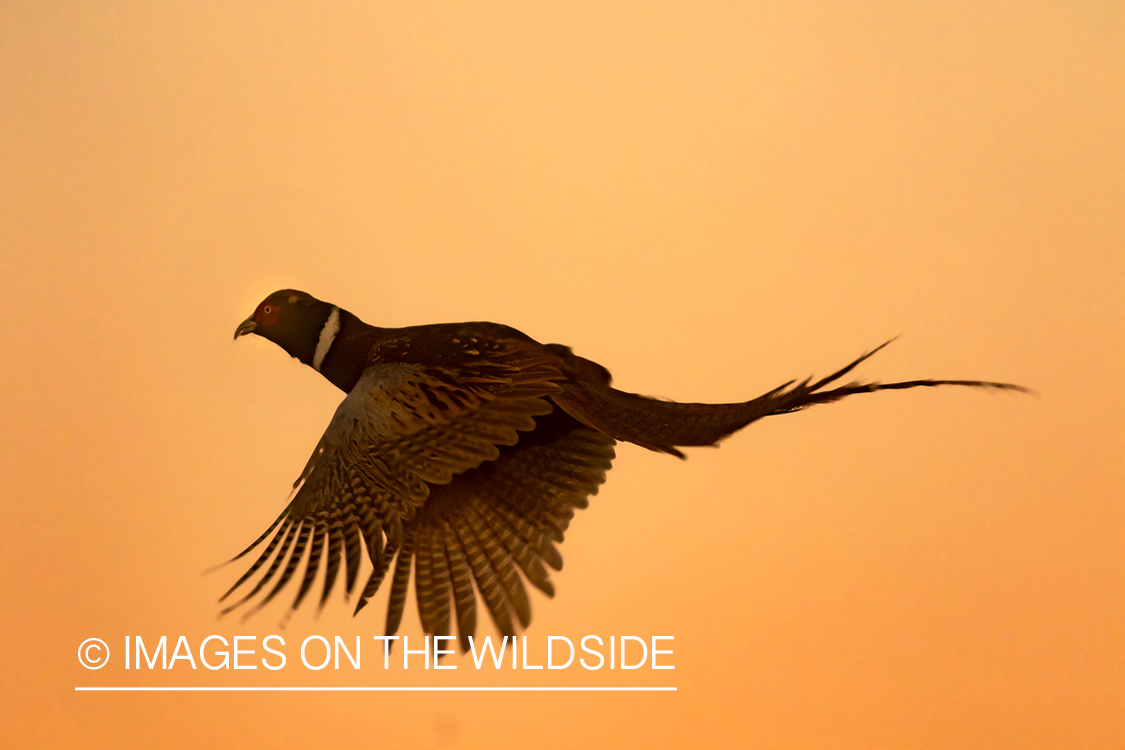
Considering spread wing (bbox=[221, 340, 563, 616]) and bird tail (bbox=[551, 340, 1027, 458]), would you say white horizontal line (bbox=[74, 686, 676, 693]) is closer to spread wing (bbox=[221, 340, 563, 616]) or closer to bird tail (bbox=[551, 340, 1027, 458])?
spread wing (bbox=[221, 340, 563, 616])

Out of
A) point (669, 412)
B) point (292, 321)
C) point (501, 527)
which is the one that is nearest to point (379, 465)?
point (501, 527)

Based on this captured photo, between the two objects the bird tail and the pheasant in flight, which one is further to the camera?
the bird tail

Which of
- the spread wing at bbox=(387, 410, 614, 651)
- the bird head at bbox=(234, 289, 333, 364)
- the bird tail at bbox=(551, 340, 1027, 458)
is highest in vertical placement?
the bird head at bbox=(234, 289, 333, 364)

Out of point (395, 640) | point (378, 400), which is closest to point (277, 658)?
point (395, 640)

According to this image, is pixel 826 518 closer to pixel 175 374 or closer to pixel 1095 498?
pixel 1095 498

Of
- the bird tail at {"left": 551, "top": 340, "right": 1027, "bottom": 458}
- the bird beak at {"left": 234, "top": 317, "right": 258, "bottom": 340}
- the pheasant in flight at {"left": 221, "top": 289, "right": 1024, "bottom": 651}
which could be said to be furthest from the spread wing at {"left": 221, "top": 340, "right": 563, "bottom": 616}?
the bird beak at {"left": 234, "top": 317, "right": 258, "bottom": 340}

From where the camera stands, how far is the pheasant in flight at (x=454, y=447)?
1389 mm

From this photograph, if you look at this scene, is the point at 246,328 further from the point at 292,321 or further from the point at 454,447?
the point at 454,447

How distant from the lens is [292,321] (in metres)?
1.59

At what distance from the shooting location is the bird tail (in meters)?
1.51

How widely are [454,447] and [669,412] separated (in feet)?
1.18

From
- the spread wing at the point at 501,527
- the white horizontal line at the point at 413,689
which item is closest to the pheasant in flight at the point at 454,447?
the spread wing at the point at 501,527

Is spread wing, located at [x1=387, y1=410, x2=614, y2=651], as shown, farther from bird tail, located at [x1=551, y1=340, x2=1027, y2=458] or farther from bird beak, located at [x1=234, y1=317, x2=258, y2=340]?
bird beak, located at [x1=234, y1=317, x2=258, y2=340]

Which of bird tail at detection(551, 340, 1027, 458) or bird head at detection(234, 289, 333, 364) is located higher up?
bird head at detection(234, 289, 333, 364)
